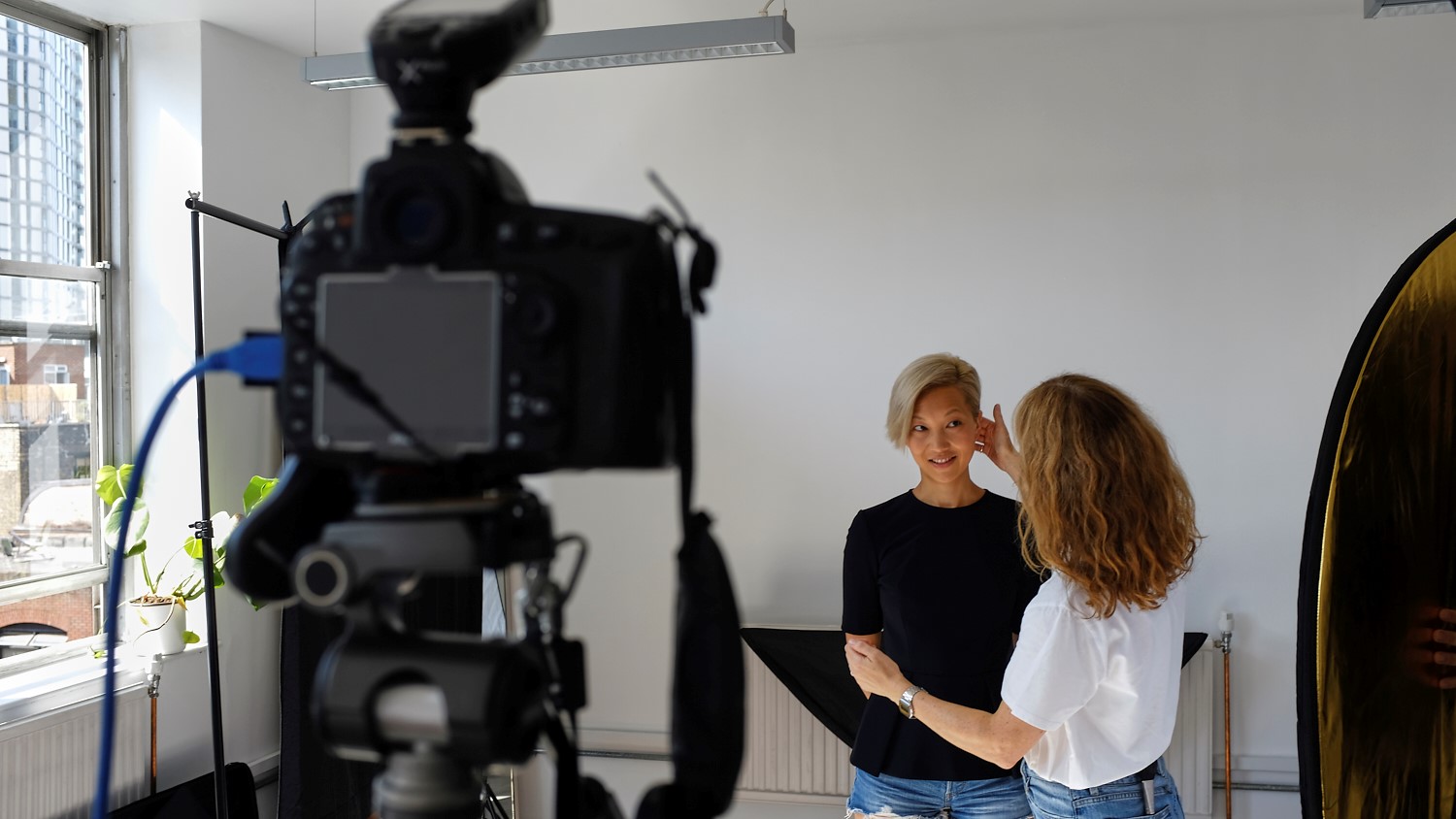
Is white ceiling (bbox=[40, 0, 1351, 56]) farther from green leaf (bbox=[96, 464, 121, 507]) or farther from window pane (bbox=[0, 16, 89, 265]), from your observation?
green leaf (bbox=[96, 464, 121, 507])

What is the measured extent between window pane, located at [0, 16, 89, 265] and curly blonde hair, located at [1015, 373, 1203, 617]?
2851 millimetres

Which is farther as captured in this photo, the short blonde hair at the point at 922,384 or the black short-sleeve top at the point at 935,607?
the short blonde hair at the point at 922,384

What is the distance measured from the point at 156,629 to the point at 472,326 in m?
3.04

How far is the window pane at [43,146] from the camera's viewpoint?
3057mm

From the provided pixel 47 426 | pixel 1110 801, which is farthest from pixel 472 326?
pixel 47 426

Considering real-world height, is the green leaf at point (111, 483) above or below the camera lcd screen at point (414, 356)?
below

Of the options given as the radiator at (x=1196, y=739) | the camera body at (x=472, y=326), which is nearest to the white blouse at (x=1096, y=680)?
the camera body at (x=472, y=326)

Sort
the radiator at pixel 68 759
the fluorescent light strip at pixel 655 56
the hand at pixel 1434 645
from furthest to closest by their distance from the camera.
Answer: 1. the fluorescent light strip at pixel 655 56
2. the radiator at pixel 68 759
3. the hand at pixel 1434 645

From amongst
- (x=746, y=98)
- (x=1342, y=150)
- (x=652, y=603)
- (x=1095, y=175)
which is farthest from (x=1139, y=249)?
(x=652, y=603)

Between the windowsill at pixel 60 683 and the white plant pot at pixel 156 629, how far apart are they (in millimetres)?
32

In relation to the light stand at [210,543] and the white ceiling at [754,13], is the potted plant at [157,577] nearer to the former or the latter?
the light stand at [210,543]

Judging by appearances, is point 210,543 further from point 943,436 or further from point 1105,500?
point 1105,500

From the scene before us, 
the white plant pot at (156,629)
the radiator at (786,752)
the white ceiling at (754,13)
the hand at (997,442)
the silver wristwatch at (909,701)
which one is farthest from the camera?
the radiator at (786,752)

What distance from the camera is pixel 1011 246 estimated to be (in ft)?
12.0
